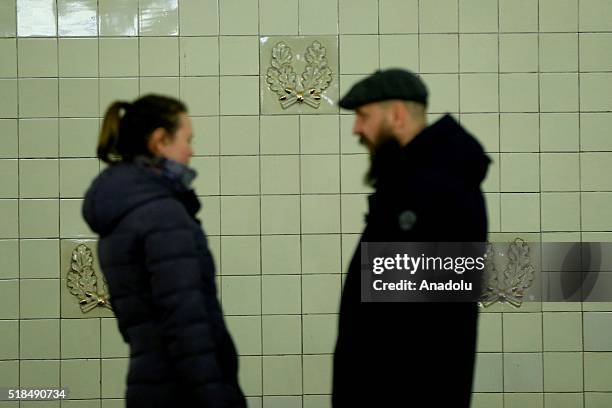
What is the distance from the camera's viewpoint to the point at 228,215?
4.80m

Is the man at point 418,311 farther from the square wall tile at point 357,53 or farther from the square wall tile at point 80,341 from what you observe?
the square wall tile at point 80,341

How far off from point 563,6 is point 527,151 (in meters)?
0.80

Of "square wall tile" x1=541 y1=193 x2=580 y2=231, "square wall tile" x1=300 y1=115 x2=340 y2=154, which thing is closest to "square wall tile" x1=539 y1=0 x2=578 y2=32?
"square wall tile" x1=541 y1=193 x2=580 y2=231

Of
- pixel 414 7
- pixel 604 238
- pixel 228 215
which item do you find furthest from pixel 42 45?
pixel 604 238

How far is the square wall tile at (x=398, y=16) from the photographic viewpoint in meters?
4.79

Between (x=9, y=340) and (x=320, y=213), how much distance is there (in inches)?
70.8

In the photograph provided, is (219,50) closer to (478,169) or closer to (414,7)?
(414,7)

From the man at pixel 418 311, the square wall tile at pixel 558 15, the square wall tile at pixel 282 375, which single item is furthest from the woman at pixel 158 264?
the square wall tile at pixel 558 15

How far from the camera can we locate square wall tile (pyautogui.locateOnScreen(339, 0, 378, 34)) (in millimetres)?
4793

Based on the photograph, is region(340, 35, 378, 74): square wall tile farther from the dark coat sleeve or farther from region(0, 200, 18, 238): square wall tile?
the dark coat sleeve

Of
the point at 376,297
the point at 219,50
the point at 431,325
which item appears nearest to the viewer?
the point at 431,325

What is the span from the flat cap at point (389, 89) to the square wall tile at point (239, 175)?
210 cm

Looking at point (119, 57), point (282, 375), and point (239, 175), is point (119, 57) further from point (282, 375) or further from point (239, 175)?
point (282, 375)

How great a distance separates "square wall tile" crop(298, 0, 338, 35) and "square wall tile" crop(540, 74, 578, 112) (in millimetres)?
1164
